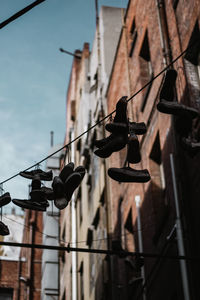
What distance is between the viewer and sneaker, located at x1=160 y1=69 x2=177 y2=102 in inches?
276

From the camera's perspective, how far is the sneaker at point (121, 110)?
695 cm

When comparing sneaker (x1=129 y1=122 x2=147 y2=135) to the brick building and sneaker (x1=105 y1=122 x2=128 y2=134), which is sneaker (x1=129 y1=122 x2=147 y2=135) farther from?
the brick building

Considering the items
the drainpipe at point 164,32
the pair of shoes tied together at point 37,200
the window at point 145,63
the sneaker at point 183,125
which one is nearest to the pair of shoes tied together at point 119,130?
the sneaker at point 183,125

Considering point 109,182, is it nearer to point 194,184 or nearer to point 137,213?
point 137,213

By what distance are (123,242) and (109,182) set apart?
2995 millimetres

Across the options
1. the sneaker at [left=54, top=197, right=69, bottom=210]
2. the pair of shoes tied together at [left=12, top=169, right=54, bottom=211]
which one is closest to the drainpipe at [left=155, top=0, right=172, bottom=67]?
the pair of shoes tied together at [left=12, top=169, right=54, bottom=211]

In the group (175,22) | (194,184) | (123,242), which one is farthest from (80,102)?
(194,184)

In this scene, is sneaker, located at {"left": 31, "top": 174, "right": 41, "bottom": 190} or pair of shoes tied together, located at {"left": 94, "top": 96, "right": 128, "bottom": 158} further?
sneaker, located at {"left": 31, "top": 174, "right": 41, "bottom": 190}

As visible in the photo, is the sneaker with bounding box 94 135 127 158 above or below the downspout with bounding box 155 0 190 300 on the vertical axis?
below

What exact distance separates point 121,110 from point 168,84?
59 cm

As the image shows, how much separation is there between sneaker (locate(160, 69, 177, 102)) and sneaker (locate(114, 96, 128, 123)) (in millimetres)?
441

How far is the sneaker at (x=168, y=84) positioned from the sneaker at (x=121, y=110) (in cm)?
44

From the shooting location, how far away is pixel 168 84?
23.2ft

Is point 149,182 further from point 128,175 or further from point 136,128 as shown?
point 128,175
